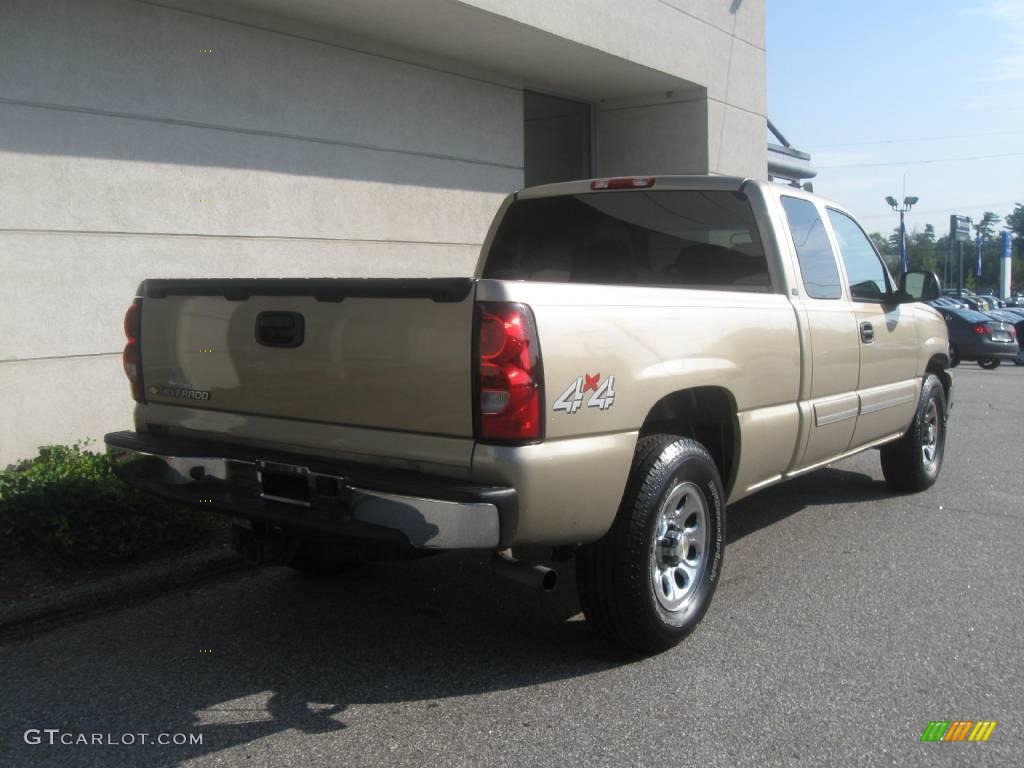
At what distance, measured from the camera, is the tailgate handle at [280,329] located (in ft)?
12.1

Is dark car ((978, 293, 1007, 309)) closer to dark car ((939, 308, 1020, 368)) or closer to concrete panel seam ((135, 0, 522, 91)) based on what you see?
dark car ((939, 308, 1020, 368))

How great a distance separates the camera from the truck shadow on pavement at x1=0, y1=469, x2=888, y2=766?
343 cm

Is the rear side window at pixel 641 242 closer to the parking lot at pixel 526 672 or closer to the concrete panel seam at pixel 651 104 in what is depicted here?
the parking lot at pixel 526 672

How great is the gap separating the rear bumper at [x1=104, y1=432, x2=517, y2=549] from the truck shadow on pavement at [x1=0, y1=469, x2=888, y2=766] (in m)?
0.68

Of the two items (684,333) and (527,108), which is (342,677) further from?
(527,108)

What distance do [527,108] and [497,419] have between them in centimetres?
1029

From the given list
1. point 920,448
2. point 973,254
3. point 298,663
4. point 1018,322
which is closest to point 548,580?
point 298,663

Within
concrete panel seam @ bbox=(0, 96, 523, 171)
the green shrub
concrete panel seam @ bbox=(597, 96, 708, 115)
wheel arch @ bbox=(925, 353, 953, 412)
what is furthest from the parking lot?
concrete panel seam @ bbox=(597, 96, 708, 115)

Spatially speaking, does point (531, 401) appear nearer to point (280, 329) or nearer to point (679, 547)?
point (280, 329)

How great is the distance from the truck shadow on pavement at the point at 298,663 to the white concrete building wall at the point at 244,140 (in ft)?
8.86

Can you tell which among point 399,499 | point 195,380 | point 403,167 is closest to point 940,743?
point 399,499

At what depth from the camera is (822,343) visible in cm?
523

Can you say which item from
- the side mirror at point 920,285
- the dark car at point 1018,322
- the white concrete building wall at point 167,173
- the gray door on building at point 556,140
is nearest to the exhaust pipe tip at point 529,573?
the side mirror at point 920,285

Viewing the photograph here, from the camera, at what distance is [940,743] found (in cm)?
334
